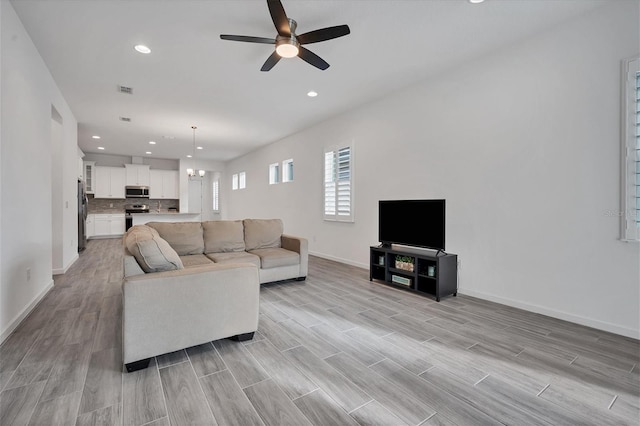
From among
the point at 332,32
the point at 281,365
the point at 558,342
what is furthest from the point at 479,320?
the point at 332,32

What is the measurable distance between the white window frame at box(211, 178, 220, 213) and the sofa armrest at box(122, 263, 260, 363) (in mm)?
10342

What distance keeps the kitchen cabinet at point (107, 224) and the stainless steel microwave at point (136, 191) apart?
755 millimetres

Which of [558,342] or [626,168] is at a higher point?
[626,168]

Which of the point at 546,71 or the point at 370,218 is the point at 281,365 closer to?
the point at 370,218

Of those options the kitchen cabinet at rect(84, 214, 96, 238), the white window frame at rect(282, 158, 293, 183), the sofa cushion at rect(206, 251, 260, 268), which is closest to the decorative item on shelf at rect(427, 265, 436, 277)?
the sofa cushion at rect(206, 251, 260, 268)

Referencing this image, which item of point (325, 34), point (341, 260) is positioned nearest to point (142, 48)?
point (325, 34)

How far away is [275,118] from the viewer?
588 cm

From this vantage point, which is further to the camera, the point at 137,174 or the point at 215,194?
the point at 215,194

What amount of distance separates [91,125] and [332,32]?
6.28 meters

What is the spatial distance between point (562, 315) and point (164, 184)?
11094 mm

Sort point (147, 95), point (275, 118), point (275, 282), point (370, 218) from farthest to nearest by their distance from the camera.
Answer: point (275, 118)
point (370, 218)
point (147, 95)
point (275, 282)

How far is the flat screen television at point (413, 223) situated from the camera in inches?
139

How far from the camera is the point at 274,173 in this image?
8.18m

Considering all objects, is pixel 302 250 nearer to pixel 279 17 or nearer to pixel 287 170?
→ pixel 279 17
